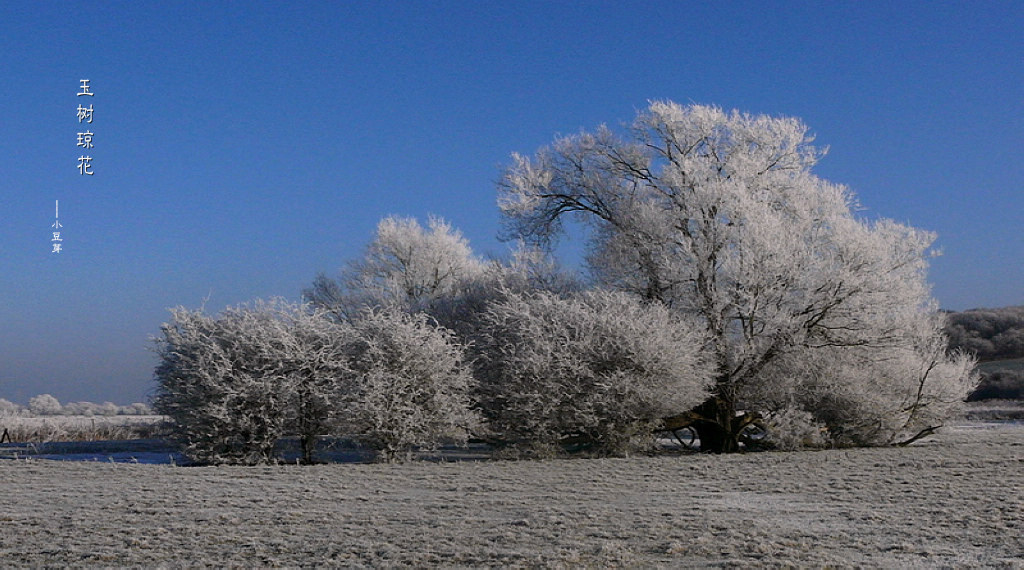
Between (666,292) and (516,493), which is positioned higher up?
(666,292)

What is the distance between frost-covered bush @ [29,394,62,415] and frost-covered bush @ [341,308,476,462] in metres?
40.0

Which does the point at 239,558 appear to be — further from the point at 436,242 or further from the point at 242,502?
the point at 436,242

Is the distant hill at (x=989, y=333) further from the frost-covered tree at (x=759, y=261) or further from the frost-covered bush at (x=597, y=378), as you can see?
the frost-covered bush at (x=597, y=378)

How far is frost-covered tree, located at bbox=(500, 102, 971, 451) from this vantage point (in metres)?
21.9

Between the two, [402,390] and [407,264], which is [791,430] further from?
[407,264]

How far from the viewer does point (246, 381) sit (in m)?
19.7

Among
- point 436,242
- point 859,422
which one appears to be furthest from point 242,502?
point 436,242

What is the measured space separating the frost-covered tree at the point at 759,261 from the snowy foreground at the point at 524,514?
4.60 m

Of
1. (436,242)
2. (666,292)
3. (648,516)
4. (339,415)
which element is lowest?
(648,516)

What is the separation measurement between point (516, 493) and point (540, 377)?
6.80 meters

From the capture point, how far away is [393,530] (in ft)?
33.2

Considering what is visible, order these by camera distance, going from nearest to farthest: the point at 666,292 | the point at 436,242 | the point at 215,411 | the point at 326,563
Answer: the point at 326,563 < the point at 215,411 < the point at 666,292 < the point at 436,242

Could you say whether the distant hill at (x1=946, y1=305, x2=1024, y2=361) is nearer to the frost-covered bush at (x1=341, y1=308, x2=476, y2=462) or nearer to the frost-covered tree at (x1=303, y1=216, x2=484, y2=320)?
the frost-covered tree at (x1=303, y1=216, x2=484, y2=320)

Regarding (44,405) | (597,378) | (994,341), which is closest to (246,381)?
(597,378)
